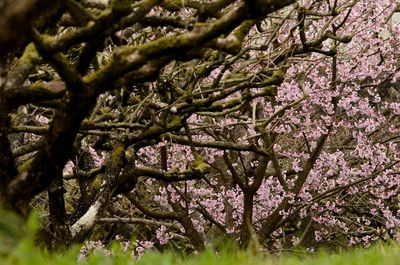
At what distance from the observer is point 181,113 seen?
811cm

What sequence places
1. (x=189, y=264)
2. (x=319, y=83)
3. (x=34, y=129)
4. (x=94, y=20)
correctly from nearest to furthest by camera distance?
(x=189, y=264) → (x=94, y=20) → (x=34, y=129) → (x=319, y=83)

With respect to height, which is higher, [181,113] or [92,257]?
[181,113]

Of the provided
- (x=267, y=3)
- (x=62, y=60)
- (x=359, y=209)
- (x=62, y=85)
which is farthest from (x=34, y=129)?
(x=359, y=209)

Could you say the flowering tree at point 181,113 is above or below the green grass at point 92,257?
above

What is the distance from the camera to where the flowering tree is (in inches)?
172

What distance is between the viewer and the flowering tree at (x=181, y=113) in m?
4.37

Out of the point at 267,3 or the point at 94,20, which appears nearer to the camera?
the point at 94,20

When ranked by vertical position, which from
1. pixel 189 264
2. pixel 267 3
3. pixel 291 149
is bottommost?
pixel 189 264

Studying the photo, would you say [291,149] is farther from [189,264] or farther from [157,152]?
[189,264]

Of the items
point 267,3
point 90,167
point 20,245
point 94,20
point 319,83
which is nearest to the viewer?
point 20,245

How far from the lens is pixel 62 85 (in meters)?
4.76

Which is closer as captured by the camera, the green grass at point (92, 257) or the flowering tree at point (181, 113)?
the green grass at point (92, 257)

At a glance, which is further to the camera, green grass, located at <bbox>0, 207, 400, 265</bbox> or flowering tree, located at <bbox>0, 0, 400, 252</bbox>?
flowering tree, located at <bbox>0, 0, 400, 252</bbox>

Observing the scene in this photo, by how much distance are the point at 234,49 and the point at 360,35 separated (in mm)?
10238
